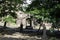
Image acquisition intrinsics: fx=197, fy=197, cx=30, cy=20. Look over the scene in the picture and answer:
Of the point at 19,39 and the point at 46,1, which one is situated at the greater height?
the point at 46,1

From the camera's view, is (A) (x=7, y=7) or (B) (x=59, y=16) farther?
(A) (x=7, y=7)

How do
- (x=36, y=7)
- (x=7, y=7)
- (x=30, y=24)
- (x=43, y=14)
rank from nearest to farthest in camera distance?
(x=43, y=14) < (x=36, y=7) < (x=7, y=7) < (x=30, y=24)

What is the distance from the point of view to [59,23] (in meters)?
6.65

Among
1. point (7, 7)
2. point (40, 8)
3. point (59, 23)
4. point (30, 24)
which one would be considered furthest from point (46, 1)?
point (30, 24)

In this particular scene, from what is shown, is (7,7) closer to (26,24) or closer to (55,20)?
(26,24)

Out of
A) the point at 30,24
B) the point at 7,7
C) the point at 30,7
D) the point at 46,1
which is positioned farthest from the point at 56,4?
the point at 30,24

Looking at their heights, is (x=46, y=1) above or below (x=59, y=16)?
Answer: above

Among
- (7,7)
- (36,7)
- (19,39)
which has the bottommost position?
(19,39)

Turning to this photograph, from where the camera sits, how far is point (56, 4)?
23.0 feet

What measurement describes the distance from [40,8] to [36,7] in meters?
0.23

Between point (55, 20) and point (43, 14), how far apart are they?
49cm

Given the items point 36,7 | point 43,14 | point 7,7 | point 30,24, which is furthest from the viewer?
point 30,24

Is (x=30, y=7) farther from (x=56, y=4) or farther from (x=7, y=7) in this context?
(x=7, y=7)

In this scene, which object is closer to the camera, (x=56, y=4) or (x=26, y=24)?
(x=56, y=4)
